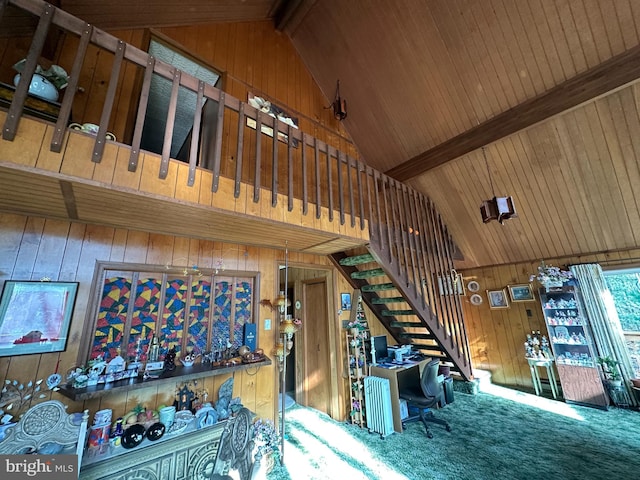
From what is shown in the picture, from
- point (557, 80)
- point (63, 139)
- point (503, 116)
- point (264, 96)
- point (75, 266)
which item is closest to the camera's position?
point (63, 139)

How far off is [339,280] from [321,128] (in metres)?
3.10

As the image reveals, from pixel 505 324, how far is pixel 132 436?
6.58m

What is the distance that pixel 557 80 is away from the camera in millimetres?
3504

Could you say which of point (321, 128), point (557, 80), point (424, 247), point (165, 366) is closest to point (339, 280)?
point (424, 247)

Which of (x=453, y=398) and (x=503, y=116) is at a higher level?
(x=503, y=116)

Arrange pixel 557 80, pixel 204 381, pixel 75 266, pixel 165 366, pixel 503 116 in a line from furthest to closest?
pixel 503 116
pixel 557 80
pixel 204 381
pixel 165 366
pixel 75 266

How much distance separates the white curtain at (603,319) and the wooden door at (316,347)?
463cm

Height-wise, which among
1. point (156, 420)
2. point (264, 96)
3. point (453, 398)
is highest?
point (264, 96)

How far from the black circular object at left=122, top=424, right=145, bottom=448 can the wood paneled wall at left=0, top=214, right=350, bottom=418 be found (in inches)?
13.0

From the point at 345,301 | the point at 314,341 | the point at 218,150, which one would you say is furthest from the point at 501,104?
the point at 314,341

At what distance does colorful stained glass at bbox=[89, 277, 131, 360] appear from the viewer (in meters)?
2.22

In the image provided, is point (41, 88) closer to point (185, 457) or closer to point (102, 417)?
point (102, 417)

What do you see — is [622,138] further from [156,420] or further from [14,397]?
[14,397]

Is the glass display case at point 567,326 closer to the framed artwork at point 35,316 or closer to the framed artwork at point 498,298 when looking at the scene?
the framed artwork at point 498,298
